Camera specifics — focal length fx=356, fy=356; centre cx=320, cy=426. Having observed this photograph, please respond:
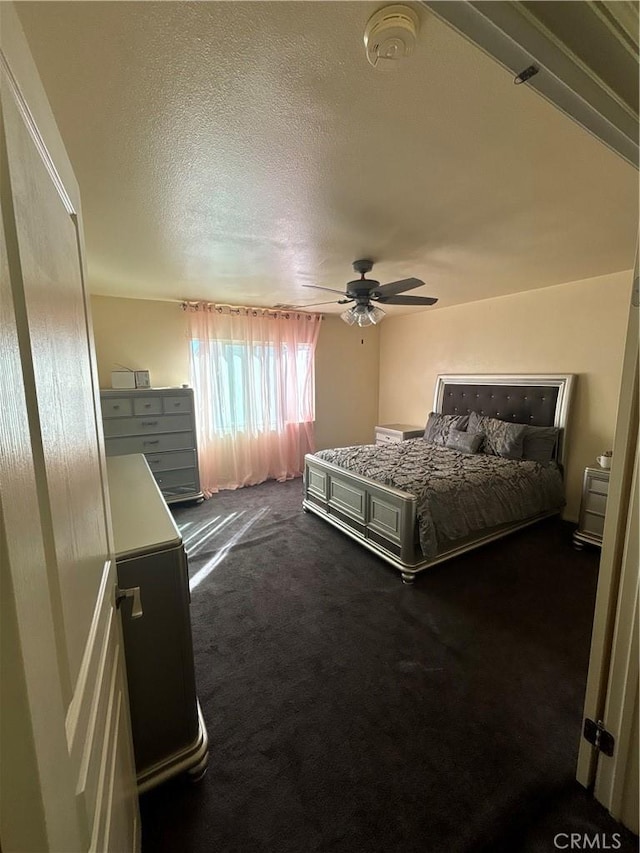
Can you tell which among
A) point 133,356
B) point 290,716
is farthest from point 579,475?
point 133,356

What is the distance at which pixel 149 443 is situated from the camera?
3.87 meters

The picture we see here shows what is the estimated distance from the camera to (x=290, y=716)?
158 centimetres

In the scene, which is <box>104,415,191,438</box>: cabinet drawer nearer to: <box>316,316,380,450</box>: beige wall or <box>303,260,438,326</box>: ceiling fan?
<box>316,316,380,450</box>: beige wall

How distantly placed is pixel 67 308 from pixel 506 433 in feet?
12.0

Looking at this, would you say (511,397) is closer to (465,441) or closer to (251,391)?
(465,441)

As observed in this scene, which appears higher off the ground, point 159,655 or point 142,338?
point 142,338

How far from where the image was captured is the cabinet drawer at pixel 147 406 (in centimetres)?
379

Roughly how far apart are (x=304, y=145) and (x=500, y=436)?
121 inches

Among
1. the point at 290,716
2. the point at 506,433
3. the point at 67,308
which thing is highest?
the point at 67,308

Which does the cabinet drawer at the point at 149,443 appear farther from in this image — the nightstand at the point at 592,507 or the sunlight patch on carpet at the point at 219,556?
the nightstand at the point at 592,507

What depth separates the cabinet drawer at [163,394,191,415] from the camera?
3.93 meters

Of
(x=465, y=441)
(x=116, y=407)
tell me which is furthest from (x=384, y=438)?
(x=116, y=407)

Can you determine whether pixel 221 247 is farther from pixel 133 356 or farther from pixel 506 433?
pixel 506 433

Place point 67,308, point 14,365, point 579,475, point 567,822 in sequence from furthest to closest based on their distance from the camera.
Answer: point 579,475, point 567,822, point 67,308, point 14,365
